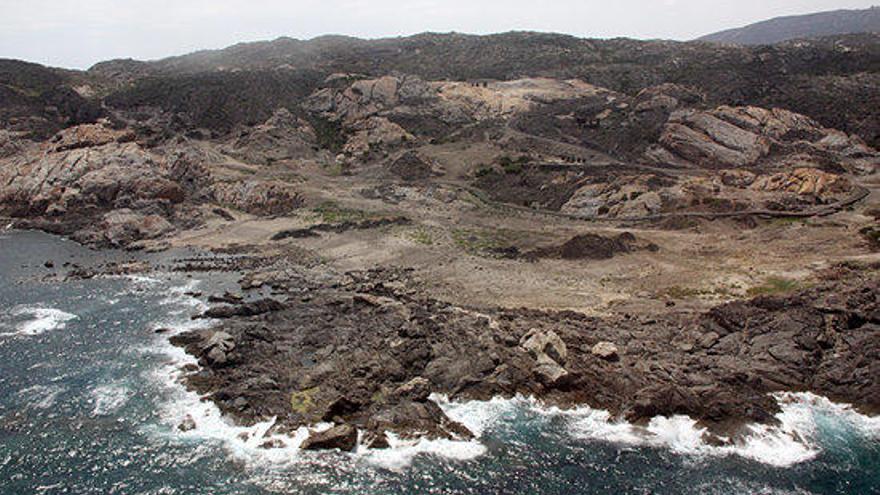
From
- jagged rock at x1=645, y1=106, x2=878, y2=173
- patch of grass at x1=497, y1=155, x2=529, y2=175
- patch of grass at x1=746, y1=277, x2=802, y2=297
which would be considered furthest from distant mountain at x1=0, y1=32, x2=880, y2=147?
patch of grass at x1=746, y1=277, x2=802, y2=297

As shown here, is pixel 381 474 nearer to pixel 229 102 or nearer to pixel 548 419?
pixel 548 419

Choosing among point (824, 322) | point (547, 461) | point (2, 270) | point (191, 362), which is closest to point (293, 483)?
point (547, 461)

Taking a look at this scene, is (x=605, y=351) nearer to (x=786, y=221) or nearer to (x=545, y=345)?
(x=545, y=345)

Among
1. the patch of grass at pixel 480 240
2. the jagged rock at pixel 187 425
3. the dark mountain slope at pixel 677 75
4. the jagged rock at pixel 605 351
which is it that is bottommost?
the patch of grass at pixel 480 240

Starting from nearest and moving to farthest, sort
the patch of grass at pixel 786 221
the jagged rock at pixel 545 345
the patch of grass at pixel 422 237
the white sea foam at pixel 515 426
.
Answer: the white sea foam at pixel 515 426
the jagged rock at pixel 545 345
the patch of grass at pixel 786 221
the patch of grass at pixel 422 237

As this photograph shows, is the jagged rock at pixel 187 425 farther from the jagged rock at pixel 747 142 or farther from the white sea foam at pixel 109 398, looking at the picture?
the jagged rock at pixel 747 142

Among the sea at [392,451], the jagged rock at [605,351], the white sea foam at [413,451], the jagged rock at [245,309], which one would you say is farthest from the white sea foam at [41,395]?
the jagged rock at [605,351]

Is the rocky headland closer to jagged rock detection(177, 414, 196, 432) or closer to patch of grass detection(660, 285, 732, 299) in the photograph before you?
patch of grass detection(660, 285, 732, 299)
